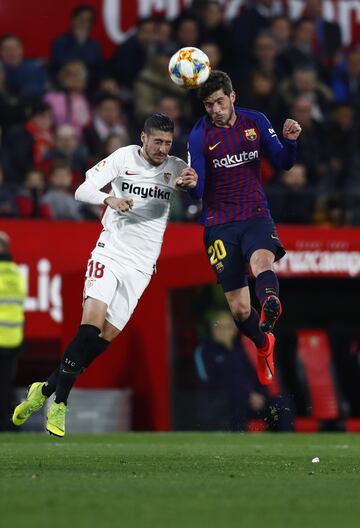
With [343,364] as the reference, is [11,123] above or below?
above

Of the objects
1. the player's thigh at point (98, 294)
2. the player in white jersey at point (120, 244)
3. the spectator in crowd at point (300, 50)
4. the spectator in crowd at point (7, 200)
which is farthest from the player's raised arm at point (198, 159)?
the spectator in crowd at point (300, 50)

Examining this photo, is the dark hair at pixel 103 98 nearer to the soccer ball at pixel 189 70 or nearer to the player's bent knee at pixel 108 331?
the soccer ball at pixel 189 70

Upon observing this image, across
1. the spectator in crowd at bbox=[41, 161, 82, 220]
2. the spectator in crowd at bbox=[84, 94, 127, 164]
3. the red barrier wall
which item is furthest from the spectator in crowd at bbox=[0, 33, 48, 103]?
the red barrier wall

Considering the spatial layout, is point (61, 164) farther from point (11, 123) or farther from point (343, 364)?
point (343, 364)

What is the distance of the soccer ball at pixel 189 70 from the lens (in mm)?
9008

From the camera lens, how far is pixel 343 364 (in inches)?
603

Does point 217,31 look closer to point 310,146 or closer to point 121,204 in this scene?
point 310,146

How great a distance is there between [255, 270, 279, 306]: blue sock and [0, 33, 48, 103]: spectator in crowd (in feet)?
24.0

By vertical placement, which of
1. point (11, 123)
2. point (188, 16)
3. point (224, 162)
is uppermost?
point (188, 16)

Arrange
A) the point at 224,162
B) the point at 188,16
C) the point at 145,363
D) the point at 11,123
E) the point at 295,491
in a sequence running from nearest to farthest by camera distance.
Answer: the point at 295,491, the point at 224,162, the point at 145,363, the point at 11,123, the point at 188,16

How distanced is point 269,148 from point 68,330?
547 centimetres

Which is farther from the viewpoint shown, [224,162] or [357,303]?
[357,303]

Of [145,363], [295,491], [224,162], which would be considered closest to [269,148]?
[224,162]

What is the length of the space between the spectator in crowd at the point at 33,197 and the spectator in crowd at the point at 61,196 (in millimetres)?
65
